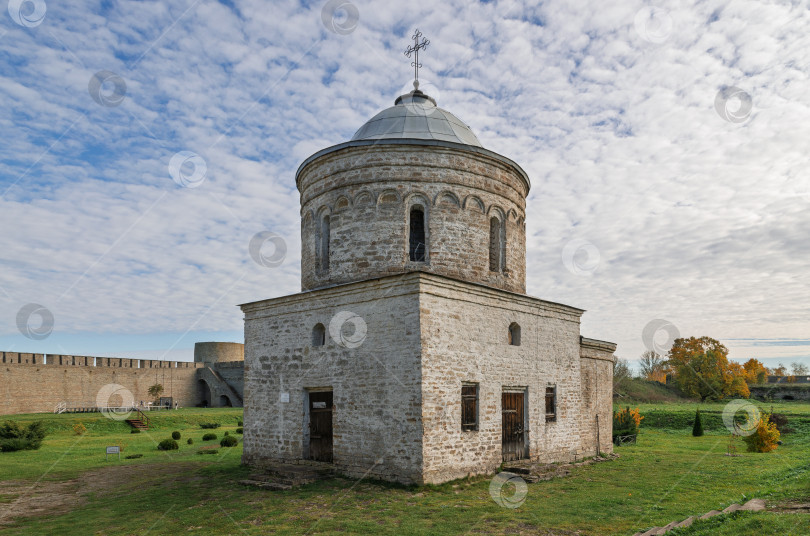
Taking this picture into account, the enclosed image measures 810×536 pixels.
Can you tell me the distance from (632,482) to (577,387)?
449 cm

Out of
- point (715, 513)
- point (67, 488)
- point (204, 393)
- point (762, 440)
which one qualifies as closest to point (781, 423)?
point (762, 440)

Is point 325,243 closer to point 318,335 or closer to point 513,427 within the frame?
point 318,335

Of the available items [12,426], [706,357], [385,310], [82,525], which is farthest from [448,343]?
[706,357]

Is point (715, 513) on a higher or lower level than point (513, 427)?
lower

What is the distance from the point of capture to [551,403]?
57.1ft

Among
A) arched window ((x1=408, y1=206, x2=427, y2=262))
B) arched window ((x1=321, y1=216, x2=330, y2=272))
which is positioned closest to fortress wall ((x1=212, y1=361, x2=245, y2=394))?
arched window ((x1=321, y1=216, x2=330, y2=272))

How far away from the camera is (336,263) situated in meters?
16.5

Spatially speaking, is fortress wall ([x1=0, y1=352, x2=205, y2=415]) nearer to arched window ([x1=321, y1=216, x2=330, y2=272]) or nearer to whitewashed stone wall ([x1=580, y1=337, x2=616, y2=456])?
arched window ([x1=321, y1=216, x2=330, y2=272])

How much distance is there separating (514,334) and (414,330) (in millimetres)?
4406

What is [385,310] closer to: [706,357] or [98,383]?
[98,383]

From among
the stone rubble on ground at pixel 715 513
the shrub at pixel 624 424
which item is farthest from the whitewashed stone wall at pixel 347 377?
the shrub at pixel 624 424

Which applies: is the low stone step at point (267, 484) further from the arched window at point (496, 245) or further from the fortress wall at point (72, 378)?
the fortress wall at point (72, 378)

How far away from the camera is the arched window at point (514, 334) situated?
16.1m

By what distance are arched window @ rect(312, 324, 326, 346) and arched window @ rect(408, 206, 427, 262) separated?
3.29 metres
